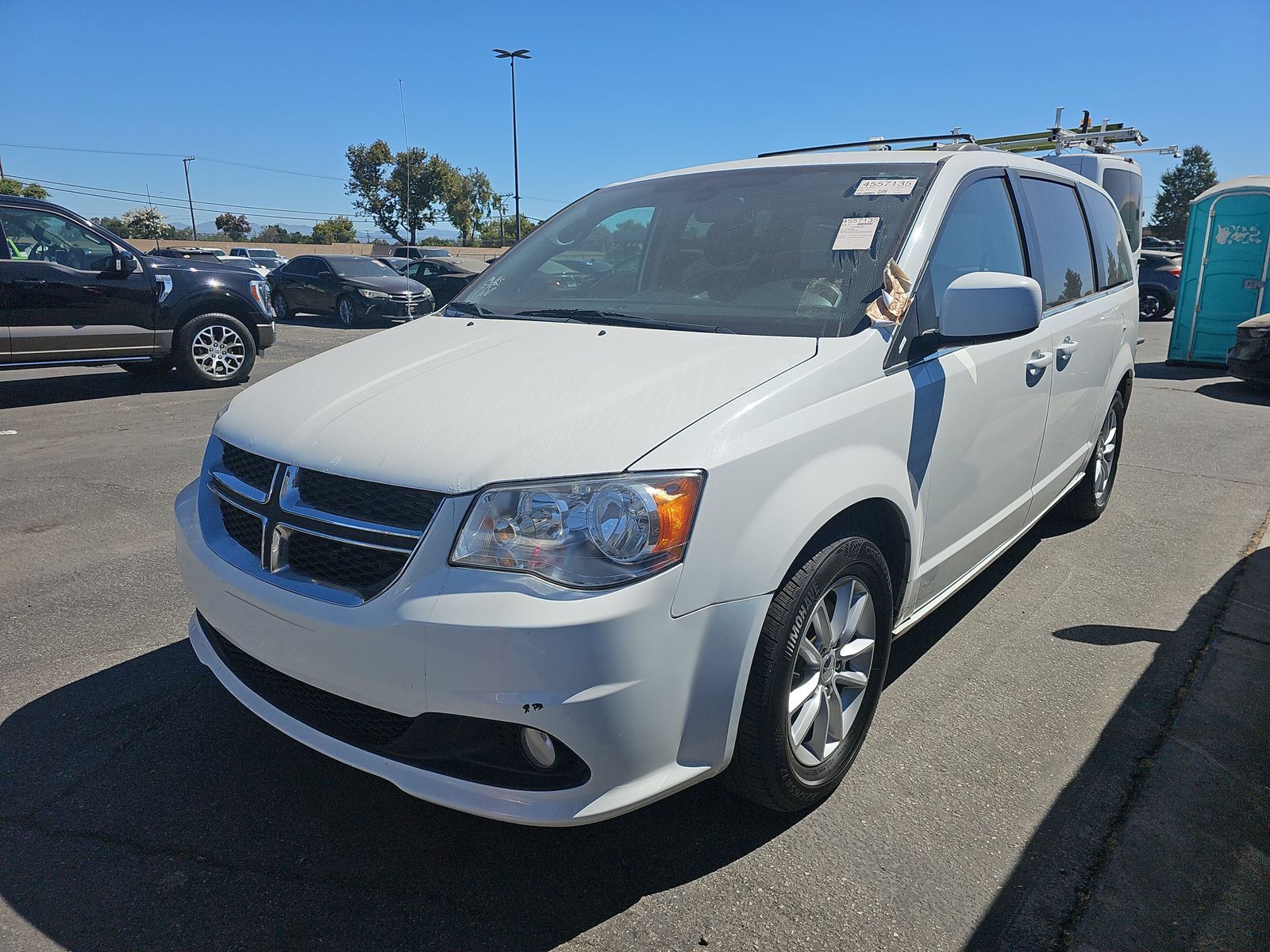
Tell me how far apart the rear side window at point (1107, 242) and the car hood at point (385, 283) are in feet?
51.7

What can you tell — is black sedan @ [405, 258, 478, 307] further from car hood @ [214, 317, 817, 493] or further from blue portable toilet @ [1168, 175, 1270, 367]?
car hood @ [214, 317, 817, 493]

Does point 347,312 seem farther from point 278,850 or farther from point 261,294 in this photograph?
point 278,850

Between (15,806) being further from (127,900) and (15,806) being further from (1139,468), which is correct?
(1139,468)

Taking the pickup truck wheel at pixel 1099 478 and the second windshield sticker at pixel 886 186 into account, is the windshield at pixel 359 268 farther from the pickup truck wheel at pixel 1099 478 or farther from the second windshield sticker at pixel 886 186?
the second windshield sticker at pixel 886 186

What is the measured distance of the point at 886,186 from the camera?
2.95 meters

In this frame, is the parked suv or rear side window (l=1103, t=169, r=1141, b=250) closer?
rear side window (l=1103, t=169, r=1141, b=250)

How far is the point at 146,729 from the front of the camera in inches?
112

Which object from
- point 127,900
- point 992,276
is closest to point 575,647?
point 127,900

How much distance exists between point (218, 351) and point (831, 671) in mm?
9229

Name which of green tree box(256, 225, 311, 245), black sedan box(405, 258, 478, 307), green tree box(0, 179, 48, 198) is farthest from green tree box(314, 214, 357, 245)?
black sedan box(405, 258, 478, 307)

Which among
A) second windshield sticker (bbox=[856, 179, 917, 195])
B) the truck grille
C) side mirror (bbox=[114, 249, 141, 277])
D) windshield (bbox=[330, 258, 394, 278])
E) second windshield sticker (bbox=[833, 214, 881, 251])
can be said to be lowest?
the truck grille

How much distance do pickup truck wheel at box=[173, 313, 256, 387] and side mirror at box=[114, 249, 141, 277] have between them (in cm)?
76

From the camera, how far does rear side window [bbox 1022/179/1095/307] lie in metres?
3.71

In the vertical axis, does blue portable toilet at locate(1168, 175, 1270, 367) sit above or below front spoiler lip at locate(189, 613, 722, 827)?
above
